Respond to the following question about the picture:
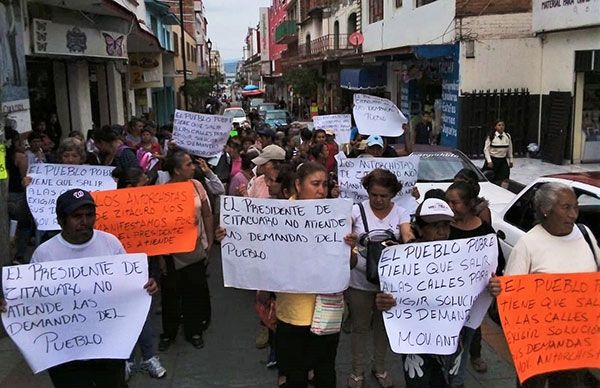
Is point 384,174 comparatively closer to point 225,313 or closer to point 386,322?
point 386,322

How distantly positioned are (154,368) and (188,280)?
32.4 inches

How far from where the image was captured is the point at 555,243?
360 cm

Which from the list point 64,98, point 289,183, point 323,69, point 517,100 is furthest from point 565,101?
point 323,69

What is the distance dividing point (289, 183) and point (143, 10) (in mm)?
23354

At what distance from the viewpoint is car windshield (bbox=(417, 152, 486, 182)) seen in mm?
9469

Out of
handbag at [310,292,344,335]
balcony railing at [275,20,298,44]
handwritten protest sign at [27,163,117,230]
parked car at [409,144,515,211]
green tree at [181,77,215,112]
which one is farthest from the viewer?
balcony railing at [275,20,298,44]

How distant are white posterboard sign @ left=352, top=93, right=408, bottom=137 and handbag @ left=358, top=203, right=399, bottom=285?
5.04m

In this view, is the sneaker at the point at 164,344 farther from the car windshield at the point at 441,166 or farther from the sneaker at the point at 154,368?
the car windshield at the point at 441,166

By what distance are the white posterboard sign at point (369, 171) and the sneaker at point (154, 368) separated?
2324 millimetres

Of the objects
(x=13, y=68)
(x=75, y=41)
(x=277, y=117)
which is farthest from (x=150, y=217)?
(x=277, y=117)

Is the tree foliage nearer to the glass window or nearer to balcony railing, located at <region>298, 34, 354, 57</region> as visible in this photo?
balcony railing, located at <region>298, 34, 354, 57</region>

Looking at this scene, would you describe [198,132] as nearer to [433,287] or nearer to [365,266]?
[365,266]

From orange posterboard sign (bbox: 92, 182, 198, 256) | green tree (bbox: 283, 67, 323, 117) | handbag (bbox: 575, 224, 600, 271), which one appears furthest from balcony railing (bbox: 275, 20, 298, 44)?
handbag (bbox: 575, 224, 600, 271)

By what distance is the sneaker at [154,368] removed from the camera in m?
5.05
